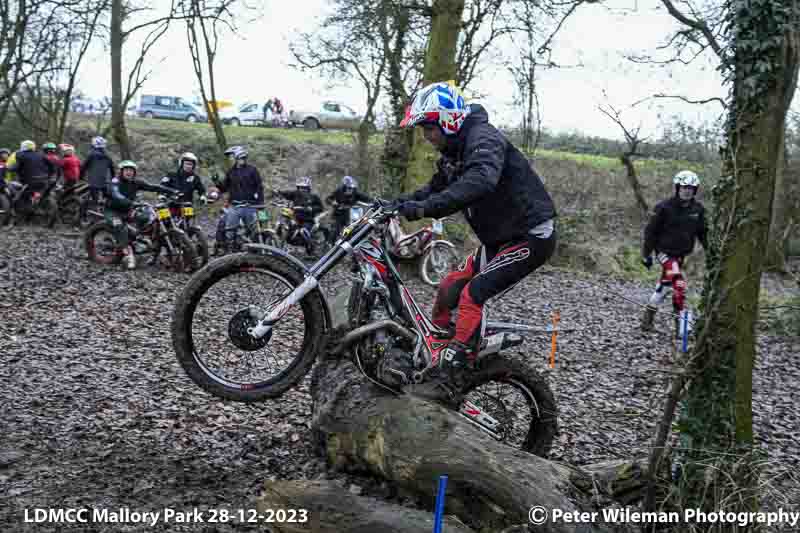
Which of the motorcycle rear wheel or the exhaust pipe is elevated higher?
the exhaust pipe

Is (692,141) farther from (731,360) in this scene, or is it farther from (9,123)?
(9,123)

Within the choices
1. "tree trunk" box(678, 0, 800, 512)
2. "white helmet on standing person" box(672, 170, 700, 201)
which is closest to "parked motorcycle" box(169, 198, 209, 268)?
"white helmet on standing person" box(672, 170, 700, 201)

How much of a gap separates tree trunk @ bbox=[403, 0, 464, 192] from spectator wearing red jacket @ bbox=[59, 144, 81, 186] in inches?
392

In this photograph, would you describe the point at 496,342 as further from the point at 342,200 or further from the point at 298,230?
the point at 342,200

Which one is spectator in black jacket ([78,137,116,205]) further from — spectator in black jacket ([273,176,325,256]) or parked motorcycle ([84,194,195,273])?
parked motorcycle ([84,194,195,273])

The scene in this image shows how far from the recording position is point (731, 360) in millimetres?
3768

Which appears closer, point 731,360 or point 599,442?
point 731,360

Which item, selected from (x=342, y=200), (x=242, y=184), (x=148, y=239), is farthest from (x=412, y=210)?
(x=342, y=200)

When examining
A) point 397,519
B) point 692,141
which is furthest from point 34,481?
point 692,141

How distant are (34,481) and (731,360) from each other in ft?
12.6

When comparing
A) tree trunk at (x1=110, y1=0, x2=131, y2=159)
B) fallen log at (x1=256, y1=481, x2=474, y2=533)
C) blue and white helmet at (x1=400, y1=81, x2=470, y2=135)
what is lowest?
fallen log at (x1=256, y1=481, x2=474, y2=533)

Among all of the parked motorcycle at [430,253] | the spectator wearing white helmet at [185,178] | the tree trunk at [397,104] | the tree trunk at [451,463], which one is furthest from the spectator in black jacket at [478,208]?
the tree trunk at [397,104]

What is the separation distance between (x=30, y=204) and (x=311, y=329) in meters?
16.2

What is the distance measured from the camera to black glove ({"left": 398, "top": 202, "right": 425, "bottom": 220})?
4266 millimetres
